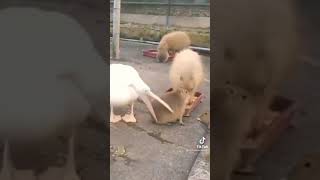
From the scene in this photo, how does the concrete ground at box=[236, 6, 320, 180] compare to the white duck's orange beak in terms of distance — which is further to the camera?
the white duck's orange beak

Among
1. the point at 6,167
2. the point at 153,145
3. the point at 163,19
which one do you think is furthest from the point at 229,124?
the point at 6,167

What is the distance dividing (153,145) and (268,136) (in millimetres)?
313

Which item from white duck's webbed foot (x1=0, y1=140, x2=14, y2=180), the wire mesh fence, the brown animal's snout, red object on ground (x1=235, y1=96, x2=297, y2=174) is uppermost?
the wire mesh fence

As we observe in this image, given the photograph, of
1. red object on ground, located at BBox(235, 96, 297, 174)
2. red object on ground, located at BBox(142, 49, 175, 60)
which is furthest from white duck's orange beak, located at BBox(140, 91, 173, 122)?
red object on ground, located at BBox(235, 96, 297, 174)

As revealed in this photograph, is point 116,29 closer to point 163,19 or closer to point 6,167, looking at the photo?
point 163,19

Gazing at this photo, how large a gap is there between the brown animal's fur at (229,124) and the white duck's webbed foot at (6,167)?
563 mm

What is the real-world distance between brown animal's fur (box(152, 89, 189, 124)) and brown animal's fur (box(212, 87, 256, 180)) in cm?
10

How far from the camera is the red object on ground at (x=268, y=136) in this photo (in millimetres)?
1128

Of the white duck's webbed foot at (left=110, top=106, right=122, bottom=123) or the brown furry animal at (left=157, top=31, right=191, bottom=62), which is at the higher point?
the brown furry animal at (left=157, top=31, right=191, bottom=62)

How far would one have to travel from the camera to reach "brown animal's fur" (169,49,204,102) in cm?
115

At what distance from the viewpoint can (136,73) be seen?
1.18 meters

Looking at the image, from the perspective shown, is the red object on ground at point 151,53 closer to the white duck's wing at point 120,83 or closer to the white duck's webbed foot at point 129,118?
the white duck's wing at point 120,83

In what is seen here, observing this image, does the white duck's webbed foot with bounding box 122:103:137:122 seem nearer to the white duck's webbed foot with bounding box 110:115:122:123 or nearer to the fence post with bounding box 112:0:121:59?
the white duck's webbed foot with bounding box 110:115:122:123

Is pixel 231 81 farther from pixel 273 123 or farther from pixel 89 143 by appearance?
pixel 89 143
